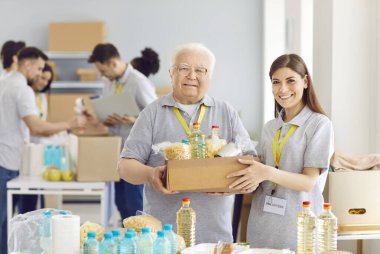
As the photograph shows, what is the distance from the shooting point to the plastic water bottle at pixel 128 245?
2203mm

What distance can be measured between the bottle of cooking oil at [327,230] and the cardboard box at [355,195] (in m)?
0.78

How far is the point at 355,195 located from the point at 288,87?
2.55ft

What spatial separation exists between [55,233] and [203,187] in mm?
620

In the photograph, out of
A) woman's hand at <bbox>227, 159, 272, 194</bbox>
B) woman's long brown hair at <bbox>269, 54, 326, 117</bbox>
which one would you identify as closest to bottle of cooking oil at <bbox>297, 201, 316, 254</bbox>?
woman's hand at <bbox>227, 159, 272, 194</bbox>

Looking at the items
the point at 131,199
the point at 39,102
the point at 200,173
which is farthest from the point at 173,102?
the point at 39,102

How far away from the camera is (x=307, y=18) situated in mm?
6066

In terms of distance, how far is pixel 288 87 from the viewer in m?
2.89

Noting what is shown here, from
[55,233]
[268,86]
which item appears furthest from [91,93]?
[55,233]

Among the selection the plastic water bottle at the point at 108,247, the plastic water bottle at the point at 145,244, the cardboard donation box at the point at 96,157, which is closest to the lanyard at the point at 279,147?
the plastic water bottle at the point at 145,244

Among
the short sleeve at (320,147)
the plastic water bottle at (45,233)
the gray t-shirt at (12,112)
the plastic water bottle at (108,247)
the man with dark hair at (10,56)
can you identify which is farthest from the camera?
the man with dark hair at (10,56)

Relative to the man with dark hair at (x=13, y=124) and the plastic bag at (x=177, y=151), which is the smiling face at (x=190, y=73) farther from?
the man with dark hair at (x=13, y=124)

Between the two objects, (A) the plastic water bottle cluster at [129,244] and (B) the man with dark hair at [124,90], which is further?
(B) the man with dark hair at [124,90]

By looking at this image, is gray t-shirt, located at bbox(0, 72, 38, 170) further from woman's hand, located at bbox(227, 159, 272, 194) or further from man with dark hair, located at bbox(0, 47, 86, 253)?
woman's hand, located at bbox(227, 159, 272, 194)

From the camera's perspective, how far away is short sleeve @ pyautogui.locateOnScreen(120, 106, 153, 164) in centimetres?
295
